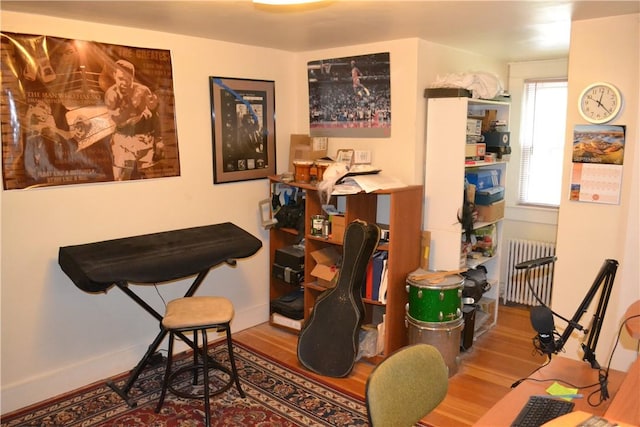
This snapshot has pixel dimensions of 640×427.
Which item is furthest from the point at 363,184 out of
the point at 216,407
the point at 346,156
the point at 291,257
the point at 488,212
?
the point at 216,407

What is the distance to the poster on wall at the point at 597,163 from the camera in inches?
121

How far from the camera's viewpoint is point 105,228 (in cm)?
336

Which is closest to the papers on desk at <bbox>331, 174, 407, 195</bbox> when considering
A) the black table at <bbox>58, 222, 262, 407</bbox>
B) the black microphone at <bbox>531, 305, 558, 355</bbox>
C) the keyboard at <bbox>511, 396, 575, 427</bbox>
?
the black table at <bbox>58, 222, 262, 407</bbox>

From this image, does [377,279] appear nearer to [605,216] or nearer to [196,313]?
[196,313]

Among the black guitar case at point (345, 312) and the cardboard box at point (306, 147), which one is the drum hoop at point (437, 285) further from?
the cardboard box at point (306, 147)

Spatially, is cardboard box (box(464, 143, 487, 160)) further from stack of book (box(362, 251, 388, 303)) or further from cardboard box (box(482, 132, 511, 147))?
stack of book (box(362, 251, 388, 303))

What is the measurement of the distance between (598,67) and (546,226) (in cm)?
215

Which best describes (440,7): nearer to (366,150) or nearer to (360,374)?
(366,150)

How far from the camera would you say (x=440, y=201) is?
386 cm

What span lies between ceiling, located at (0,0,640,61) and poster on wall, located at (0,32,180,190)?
225mm

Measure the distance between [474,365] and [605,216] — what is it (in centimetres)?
140

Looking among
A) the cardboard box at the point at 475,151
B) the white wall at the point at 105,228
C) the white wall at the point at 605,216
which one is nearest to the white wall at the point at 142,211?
the white wall at the point at 105,228

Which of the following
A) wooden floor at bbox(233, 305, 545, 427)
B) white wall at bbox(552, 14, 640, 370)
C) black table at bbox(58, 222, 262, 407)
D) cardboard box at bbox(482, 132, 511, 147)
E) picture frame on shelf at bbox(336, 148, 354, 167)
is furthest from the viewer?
cardboard box at bbox(482, 132, 511, 147)

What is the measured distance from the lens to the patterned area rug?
9.68ft
